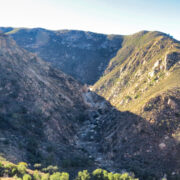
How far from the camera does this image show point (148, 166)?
2831cm

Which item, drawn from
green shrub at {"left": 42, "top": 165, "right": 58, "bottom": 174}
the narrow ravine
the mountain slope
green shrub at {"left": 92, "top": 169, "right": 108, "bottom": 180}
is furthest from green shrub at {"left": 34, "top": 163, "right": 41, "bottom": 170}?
the mountain slope

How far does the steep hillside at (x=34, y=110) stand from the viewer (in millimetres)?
27938

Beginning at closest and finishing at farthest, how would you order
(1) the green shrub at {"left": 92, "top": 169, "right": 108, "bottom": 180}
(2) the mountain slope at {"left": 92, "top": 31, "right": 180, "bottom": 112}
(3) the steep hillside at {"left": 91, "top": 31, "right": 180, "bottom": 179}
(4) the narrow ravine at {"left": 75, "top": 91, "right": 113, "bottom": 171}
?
(1) the green shrub at {"left": 92, "top": 169, "right": 108, "bottom": 180} < (3) the steep hillside at {"left": 91, "top": 31, "right": 180, "bottom": 179} < (4) the narrow ravine at {"left": 75, "top": 91, "right": 113, "bottom": 171} < (2) the mountain slope at {"left": 92, "top": 31, "right": 180, "bottom": 112}

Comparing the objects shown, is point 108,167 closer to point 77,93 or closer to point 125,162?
point 125,162

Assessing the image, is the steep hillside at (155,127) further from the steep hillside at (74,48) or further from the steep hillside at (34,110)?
the steep hillside at (74,48)

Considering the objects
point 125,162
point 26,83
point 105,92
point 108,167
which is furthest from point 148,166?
point 105,92

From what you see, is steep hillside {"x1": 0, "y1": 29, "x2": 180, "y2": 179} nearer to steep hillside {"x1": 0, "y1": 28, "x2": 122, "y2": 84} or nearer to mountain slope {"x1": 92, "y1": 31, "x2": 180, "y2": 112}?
mountain slope {"x1": 92, "y1": 31, "x2": 180, "y2": 112}

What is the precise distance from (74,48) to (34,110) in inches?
3874

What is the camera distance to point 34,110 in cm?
3772

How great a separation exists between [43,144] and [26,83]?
1835 cm

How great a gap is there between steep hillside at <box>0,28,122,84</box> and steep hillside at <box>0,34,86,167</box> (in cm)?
4717

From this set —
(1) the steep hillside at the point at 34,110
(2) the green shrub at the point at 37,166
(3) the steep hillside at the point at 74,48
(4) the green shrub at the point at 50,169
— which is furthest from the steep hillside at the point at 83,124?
(3) the steep hillside at the point at 74,48

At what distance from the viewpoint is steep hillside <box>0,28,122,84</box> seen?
110 meters

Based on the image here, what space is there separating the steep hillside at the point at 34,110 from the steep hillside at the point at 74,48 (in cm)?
4717
